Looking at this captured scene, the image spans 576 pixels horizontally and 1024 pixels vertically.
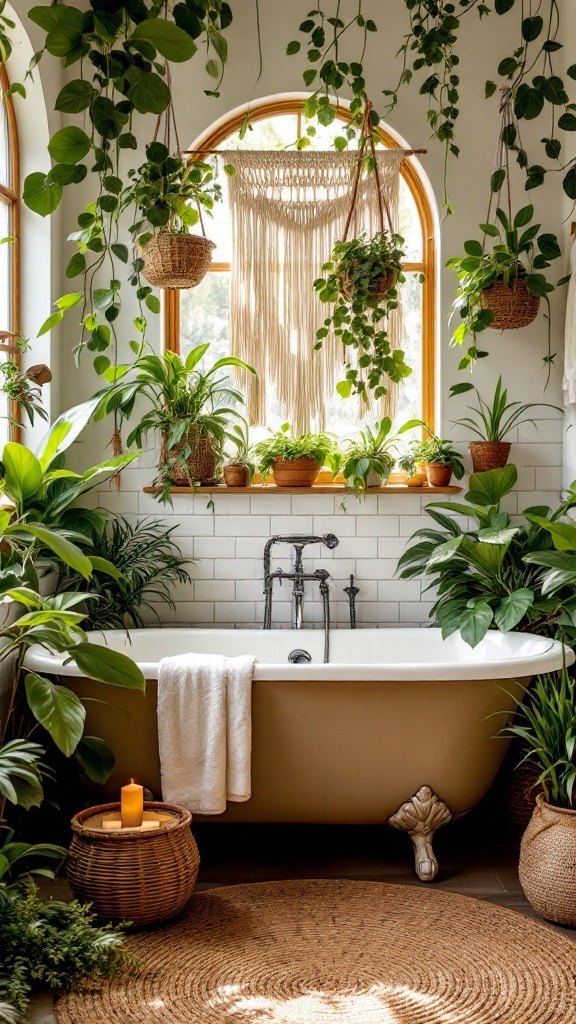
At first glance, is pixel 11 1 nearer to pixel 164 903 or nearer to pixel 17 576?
pixel 17 576

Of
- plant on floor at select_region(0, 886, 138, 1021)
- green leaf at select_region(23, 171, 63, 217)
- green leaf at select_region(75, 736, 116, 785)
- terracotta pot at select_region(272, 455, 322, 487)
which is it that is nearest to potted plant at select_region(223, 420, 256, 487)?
terracotta pot at select_region(272, 455, 322, 487)

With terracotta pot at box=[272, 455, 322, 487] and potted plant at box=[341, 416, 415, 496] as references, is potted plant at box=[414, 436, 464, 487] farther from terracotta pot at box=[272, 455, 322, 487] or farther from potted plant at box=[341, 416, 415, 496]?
terracotta pot at box=[272, 455, 322, 487]

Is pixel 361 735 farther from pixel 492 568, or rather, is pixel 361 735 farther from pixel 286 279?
pixel 286 279

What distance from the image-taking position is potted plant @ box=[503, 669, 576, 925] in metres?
2.81

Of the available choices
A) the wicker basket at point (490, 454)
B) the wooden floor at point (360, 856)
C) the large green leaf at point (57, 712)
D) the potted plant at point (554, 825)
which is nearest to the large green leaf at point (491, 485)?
the wicker basket at point (490, 454)

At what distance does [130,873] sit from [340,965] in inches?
25.6

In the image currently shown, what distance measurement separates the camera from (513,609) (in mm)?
3539

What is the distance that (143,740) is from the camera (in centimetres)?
326

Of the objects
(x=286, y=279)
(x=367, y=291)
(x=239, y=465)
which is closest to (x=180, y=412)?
(x=239, y=465)

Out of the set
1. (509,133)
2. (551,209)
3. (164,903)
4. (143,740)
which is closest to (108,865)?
(164,903)

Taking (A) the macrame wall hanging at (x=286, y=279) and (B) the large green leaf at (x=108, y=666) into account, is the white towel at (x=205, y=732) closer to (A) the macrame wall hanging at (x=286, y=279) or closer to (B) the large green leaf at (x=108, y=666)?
(B) the large green leaf at (x=108, y=666)

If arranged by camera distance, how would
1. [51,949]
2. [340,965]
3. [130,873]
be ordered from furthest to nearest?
[130,873], [340,965], [51,949]

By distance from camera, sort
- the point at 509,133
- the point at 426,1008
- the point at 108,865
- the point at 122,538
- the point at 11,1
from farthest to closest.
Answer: the point at 122,538 → the point at 11,1 → the point at 108,865 → the point at 426,1008 → the point at 509,133

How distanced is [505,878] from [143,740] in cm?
133
